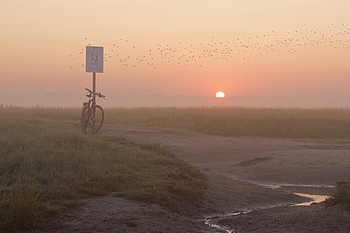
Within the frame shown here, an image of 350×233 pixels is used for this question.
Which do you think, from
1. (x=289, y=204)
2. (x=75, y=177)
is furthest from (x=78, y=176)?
(x=289, y=204)

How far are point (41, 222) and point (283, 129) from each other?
2597cm

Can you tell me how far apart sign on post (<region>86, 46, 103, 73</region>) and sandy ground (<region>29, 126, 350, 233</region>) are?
16.0 feet

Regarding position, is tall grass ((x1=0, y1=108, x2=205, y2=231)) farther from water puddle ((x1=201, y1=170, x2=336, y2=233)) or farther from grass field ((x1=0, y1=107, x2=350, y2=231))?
water puddle ((x1=201, y1=170, x2=336, y2=233))

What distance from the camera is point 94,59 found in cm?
2138

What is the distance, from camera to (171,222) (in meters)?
8.71

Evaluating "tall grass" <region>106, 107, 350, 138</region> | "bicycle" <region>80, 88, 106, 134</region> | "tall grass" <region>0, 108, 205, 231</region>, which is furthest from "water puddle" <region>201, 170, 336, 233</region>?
"tall grass" <region>106, 107, 350, 138</region>

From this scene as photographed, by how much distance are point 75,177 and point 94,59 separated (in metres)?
11.8

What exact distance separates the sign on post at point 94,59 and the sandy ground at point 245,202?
4877 millimetres

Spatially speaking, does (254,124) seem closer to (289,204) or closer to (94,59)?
(94,59)

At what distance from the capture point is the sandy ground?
826 centimetres

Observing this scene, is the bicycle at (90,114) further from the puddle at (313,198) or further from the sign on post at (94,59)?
the puddle at (313,198)

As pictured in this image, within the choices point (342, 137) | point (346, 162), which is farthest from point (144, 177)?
Result: point (342, 137)

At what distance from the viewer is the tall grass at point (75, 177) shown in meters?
7.72

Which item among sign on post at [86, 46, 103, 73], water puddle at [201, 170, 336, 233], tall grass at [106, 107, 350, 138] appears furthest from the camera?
tall grass at [106, 107, 350, 138]
